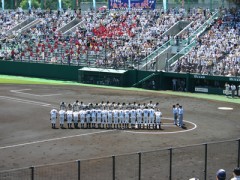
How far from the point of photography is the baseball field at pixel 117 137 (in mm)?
20766

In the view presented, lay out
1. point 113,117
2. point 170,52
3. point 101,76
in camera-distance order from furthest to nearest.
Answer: point 101,76 < point 170,52 < point 113,117

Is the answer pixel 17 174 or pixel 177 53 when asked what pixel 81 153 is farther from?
pixel 177 53

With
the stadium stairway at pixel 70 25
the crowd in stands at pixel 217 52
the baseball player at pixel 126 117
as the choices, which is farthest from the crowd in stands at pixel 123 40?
the baseball player at pixel 126 117

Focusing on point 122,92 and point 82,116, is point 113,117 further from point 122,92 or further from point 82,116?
point 122,92

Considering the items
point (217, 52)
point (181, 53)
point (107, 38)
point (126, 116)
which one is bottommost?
point (126, 116)

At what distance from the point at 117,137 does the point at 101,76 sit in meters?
26.1

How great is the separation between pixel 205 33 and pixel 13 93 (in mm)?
22298

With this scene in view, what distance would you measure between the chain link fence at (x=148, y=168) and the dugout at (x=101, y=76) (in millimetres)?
29391

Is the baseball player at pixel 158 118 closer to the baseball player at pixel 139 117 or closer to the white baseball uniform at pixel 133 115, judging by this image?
the baseball player at pixel 139 117

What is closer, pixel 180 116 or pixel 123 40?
pixel 180 116

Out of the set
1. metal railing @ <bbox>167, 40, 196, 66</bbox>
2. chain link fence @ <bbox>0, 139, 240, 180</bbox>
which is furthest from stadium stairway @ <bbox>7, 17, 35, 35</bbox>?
chain link fence @ <bbox>0, 139, 240, 180</bbox>

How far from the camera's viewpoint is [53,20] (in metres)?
72.1

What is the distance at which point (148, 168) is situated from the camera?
2003 centimetres

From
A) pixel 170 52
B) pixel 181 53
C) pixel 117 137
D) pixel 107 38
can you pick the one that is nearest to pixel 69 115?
pixel 117 137
